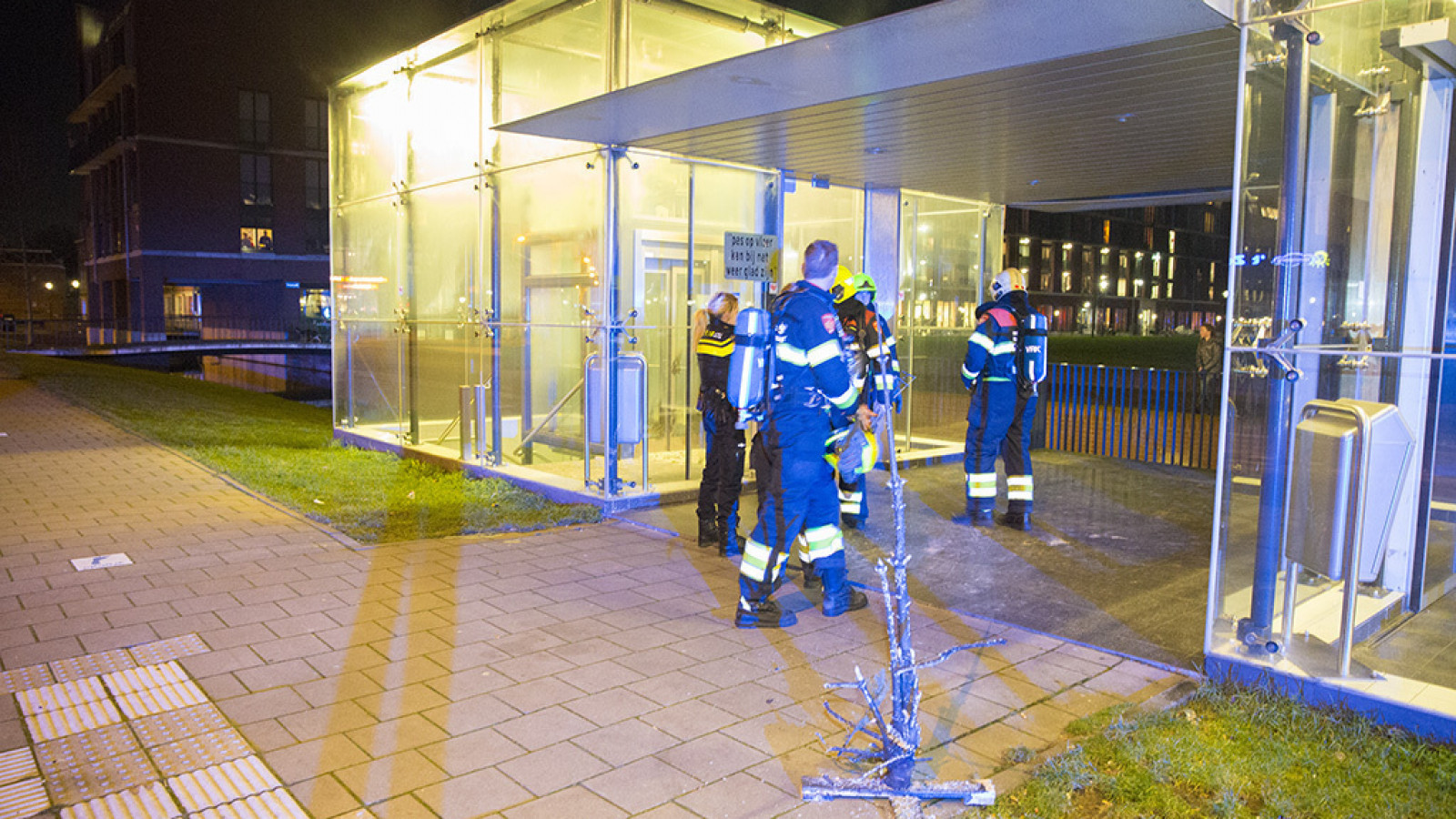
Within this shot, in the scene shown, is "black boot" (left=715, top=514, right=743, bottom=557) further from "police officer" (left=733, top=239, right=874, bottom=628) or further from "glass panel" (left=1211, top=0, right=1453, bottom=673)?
"glass panel" (left=1211, top=0, right=1453, bottom=673)

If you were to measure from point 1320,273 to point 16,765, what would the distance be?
6.01 meters

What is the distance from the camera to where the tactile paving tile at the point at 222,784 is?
3.47 metres

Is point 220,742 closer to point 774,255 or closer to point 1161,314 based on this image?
point 774,255

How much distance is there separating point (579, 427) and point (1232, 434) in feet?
23.0

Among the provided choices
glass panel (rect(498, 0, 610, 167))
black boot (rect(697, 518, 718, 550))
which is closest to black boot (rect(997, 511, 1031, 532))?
black boot (rect(697, 518, 718, 550))

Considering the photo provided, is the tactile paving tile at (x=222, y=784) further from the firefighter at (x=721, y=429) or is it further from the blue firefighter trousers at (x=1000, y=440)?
the blue firefighter trousers at (x=1000, y=440)

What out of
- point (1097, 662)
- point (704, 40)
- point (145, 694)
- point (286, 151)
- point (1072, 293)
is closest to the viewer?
point (145, 694)

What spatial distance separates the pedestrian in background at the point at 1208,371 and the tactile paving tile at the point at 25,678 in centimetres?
992

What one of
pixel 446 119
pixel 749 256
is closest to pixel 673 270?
pixel 749 256

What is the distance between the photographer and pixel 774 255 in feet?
29.1

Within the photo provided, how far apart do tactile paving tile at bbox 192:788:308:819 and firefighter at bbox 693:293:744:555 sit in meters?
3.93

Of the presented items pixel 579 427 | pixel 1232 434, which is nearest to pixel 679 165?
pixel 579 427

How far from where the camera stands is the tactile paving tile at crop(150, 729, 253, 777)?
147 inches

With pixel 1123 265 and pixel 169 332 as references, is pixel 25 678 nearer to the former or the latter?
pixel 169 332
